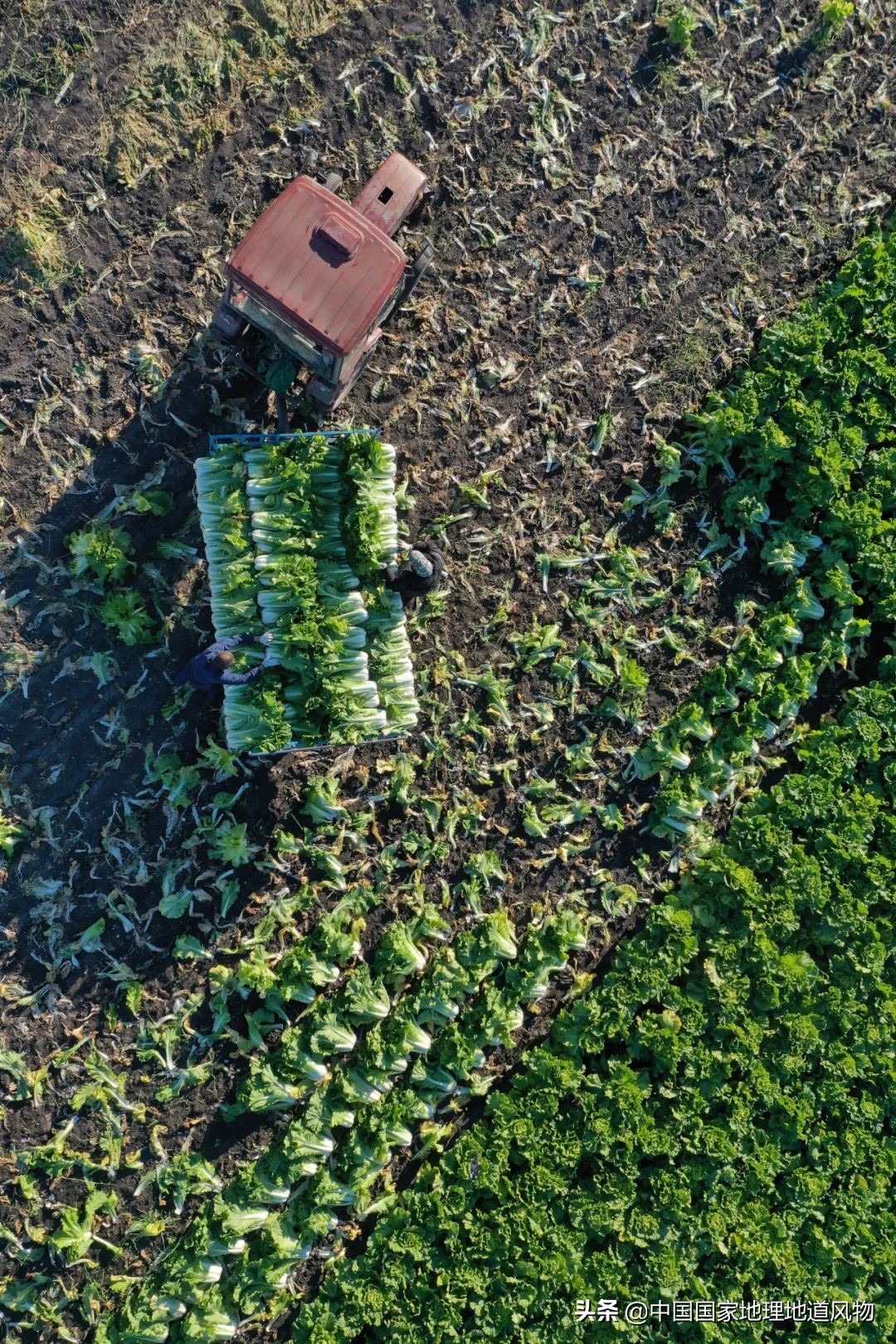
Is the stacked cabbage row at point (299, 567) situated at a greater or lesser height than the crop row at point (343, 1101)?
greater

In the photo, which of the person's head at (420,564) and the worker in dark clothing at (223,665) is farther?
the person's head at (420,564)

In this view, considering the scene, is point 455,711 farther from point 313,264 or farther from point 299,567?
point 313,264

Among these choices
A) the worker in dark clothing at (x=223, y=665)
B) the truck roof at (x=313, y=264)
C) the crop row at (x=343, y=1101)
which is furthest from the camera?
the crop row at (x=343, y=1101)

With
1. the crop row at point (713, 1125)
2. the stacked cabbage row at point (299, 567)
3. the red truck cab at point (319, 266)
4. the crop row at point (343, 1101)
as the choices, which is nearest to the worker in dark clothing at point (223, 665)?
the stacked cabbage row at point (299, 567)

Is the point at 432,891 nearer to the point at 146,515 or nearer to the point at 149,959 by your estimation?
the point at 149,959

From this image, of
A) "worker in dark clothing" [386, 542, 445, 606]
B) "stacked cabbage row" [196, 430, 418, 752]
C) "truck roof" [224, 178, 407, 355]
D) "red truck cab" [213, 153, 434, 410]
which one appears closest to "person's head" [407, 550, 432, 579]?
"worker in dark clothing" [386, 542, 445, 606]

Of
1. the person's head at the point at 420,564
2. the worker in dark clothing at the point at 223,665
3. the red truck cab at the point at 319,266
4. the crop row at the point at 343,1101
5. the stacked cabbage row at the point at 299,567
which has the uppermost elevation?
the red truck cab at the point at 319,266

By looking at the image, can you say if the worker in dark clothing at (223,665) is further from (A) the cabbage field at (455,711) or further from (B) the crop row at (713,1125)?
(B) the crop row at (713,1125)

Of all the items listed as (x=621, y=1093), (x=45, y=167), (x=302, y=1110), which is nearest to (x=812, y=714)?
(x=621, y=1093)
